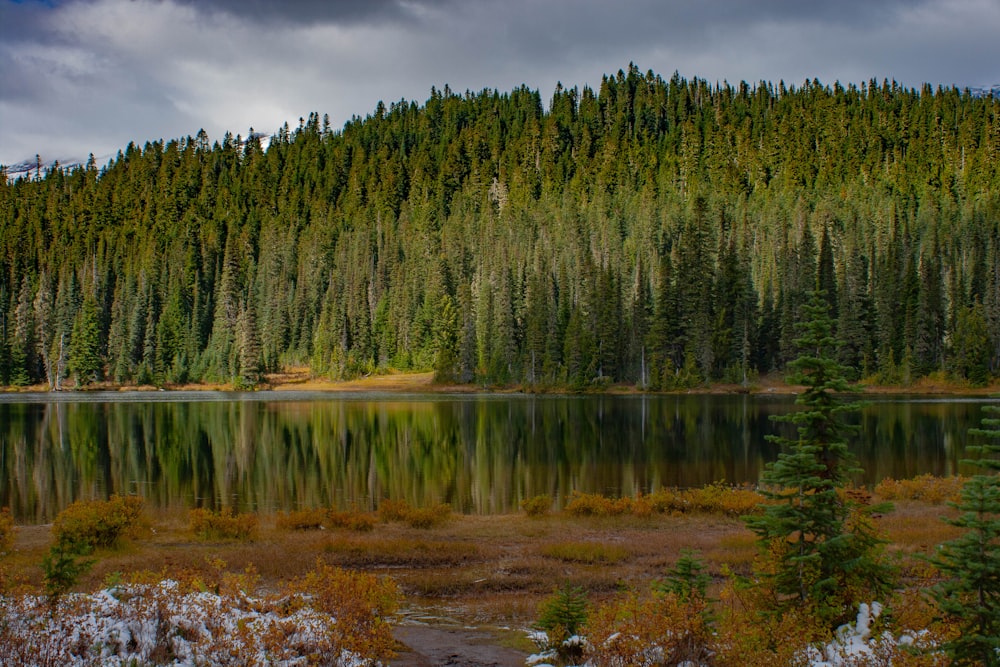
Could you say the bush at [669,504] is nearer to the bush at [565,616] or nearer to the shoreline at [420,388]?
the bush at [565,616]

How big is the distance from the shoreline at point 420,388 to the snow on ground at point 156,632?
71.2 meters

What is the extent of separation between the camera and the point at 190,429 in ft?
182

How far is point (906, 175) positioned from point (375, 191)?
389 ft

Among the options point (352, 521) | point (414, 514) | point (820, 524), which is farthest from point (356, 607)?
point (414, 514)

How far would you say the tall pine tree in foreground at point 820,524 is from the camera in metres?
10.5

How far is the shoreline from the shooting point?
3580 inches

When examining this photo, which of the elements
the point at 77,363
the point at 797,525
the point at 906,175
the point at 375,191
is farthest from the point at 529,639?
the point at 375,191

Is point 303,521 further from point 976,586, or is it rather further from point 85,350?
point 85,350

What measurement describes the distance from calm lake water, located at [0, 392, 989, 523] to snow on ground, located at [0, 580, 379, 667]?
17887mm

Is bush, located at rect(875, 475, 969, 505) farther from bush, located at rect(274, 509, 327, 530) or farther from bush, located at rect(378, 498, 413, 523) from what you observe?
bush, located at rect(274, 509, 327, 530)

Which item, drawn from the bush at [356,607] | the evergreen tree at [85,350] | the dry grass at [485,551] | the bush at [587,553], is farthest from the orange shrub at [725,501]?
the evergreen tree at [85,350]

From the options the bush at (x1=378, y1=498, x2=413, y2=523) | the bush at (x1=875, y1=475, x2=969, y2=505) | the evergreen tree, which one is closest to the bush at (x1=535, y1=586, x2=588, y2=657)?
the bush at (x1=378, y1=498, x2=413, y2=523)

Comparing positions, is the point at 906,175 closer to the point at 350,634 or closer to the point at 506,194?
the point at 506,194

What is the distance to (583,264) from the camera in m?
121
